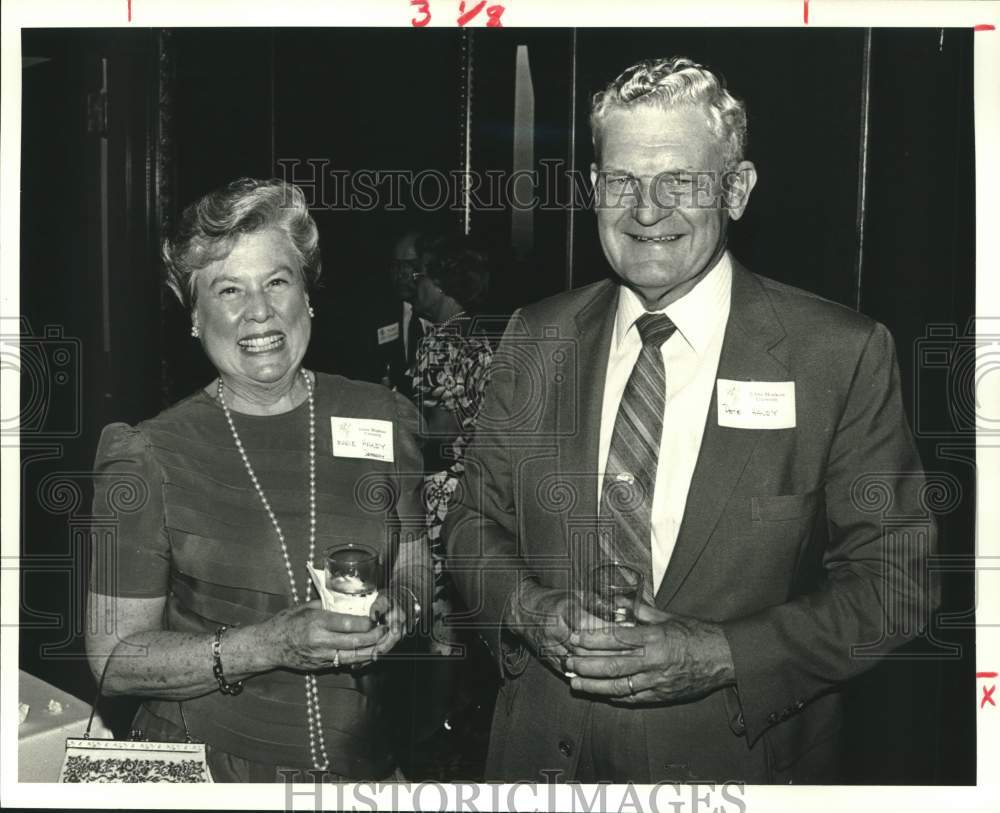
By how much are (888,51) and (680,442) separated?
0.94 meters

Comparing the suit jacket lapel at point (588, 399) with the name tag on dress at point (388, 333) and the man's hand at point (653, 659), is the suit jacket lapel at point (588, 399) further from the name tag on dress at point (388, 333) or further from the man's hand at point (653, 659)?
the name tag on dress at point (388, 333)

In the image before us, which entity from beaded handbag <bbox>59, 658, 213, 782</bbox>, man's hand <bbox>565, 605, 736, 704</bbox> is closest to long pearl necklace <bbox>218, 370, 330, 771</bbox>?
beaded handbag <bbox>59, 658, 213, 782</bbox>

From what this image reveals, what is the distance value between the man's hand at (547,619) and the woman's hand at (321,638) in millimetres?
286

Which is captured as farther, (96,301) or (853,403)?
(96,301)

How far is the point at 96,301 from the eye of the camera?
7.75 ft

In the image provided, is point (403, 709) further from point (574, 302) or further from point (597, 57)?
point (597, 57)

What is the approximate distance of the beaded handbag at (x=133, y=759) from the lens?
2.33 meters

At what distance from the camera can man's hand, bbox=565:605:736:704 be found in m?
2.10

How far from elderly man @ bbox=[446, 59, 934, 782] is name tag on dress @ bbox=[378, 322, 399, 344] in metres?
0.31

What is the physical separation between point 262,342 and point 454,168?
54 centimetres

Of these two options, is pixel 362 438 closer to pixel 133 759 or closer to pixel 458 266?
pixel 458 266

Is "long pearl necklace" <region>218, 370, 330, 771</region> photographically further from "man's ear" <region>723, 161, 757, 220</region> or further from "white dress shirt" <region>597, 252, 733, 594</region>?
"man's ear" <region>723, 161, 757, 220</region>

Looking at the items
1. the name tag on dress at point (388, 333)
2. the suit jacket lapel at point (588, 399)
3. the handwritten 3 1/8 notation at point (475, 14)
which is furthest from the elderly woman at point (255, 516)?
the handwritten 3 1/8 notation at point (475, 14)

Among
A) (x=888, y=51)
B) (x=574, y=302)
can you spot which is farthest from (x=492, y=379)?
(x=888, y=51)
